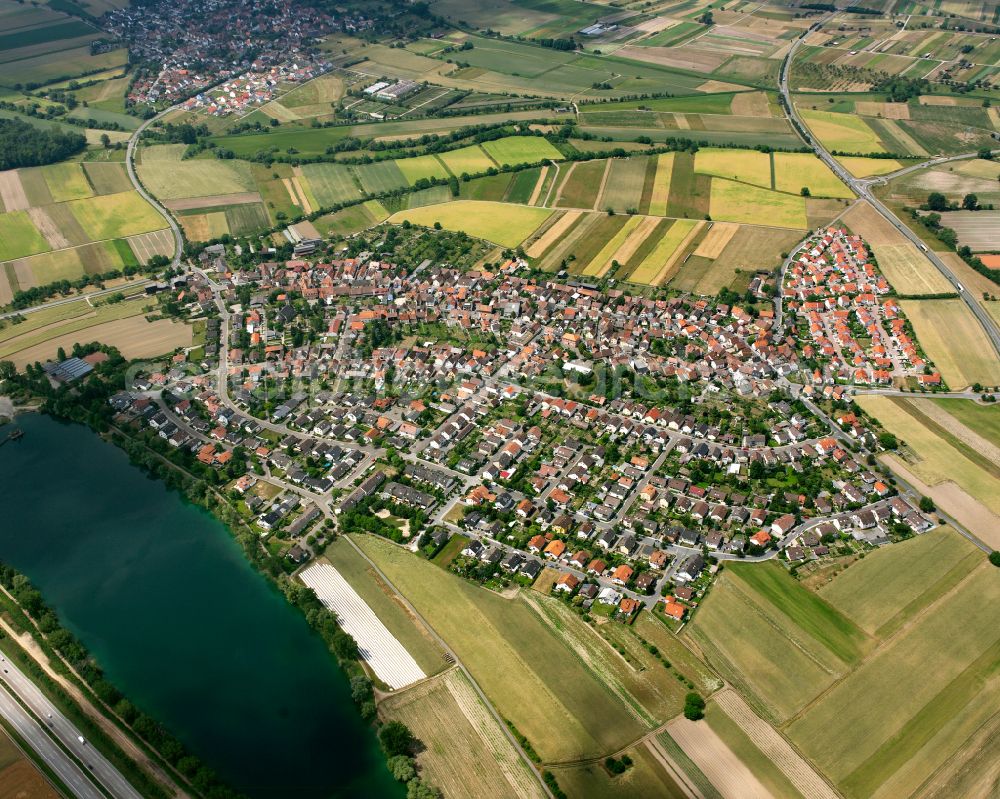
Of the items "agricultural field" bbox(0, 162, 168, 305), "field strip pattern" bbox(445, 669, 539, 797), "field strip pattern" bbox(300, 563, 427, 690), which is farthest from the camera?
"agricultural field" bbox(0, 162, 168, 305)

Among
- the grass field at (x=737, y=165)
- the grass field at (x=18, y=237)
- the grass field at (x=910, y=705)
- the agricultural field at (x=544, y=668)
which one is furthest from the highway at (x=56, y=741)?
the grass field at (x=737, y=165)

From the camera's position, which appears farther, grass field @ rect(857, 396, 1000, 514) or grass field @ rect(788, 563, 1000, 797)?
grass field @ rect(857, 396, 1000, 514)

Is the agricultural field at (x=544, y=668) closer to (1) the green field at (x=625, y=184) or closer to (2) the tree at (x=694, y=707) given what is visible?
(2) the tree at (x=694, y=707)

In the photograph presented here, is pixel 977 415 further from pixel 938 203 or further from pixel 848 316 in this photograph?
pixel 938 203

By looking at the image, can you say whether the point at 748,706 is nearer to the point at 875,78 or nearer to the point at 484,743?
the point at 484,743

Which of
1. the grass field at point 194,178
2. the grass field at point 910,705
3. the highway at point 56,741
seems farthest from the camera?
the grass field at point 194,178

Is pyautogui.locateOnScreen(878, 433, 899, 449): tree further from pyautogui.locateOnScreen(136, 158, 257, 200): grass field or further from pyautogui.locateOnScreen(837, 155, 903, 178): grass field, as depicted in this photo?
pyautogui.locateOnScreen(136, 158, 257, 200): grass field

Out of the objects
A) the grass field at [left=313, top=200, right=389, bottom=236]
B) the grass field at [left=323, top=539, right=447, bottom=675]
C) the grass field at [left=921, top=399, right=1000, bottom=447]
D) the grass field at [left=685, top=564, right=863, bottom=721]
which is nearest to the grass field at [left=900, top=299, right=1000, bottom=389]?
the grass field at [left=921, top=399, right=1000, bottom=447]
